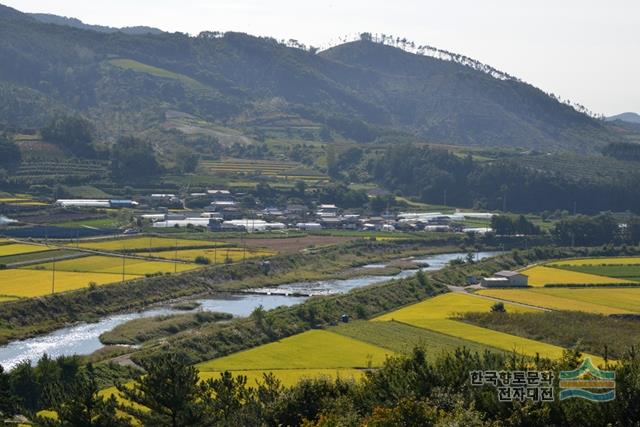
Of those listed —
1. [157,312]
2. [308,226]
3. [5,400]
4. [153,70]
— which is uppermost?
[153,70]

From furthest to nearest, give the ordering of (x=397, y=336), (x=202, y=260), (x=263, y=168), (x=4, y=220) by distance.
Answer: (x=263, y=168) < (x=4, y=220) < (x=202, y=260) < (x=397, y=336)

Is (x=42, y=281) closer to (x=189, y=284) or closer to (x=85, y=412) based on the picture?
(x=189, y=284)

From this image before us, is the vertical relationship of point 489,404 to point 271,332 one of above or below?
above

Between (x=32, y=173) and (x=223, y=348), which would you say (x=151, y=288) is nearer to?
(x=223, y=348)

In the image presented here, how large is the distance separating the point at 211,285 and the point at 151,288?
16.9 ft

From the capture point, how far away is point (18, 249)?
59.8m

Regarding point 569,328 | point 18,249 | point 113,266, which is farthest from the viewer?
point 18,249

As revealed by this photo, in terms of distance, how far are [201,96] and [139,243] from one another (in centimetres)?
9573

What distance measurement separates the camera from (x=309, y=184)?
10550 centimetres

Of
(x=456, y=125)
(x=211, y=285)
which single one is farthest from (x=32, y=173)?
(x=456, y=125)

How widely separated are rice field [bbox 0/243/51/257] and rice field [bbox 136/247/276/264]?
19.5ft

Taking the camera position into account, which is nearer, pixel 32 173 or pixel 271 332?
pixel 271 332

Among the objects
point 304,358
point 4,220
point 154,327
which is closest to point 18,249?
point 4,220

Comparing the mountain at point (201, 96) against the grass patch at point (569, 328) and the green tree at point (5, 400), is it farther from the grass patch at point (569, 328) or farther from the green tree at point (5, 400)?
the green tree at point (5, 400)
